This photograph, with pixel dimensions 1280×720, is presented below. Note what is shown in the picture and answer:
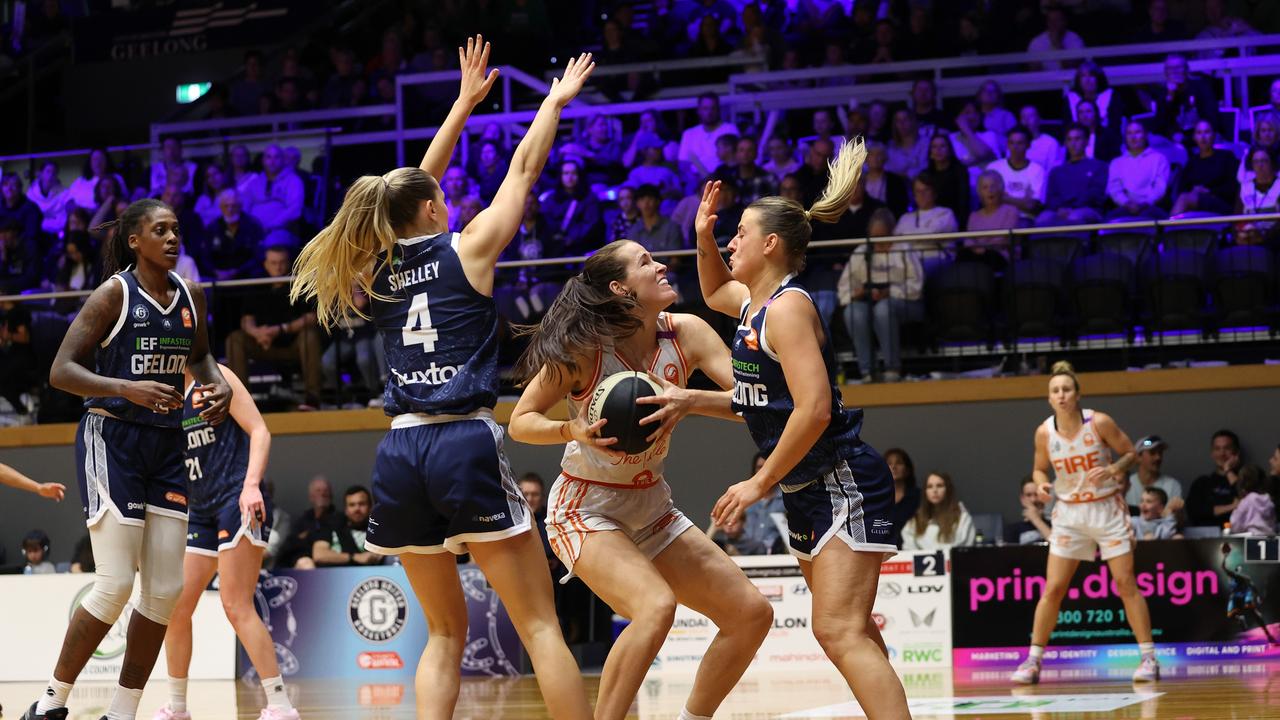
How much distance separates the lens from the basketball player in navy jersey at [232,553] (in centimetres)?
668

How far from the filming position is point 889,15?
13789mm

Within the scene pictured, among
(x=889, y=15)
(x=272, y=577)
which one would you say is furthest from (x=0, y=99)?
(x=889, y=15)

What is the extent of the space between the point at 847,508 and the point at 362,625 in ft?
22.6

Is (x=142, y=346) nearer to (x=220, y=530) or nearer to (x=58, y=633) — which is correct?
(x=220, y=530)

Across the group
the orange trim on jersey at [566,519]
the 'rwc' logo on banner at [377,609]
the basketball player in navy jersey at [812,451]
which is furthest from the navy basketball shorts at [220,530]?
the 'rwc' logo on banner at [377,609]

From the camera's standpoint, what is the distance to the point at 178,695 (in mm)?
6785

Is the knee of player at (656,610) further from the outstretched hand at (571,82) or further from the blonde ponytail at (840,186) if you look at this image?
the outstretched hand at (571,82)

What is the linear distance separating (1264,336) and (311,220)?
8.18 m

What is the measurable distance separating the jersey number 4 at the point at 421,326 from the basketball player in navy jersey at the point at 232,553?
245 centimetres

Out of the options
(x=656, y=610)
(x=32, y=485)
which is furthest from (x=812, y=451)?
(x=32, y=485)

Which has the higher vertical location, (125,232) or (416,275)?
(125,232)

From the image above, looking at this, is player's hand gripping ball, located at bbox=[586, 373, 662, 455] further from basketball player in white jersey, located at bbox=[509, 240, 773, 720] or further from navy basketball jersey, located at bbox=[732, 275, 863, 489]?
navy basketball jersey, located at bbox=[732, 275, 863, 489]

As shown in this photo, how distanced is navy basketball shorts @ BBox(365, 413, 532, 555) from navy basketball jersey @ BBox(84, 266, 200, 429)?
1653 millimetres

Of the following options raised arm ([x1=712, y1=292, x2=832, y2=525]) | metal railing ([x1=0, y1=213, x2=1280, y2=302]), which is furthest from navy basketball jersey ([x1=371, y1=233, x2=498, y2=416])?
metal railing ([x1=0, y1=213, x2=1280, y2=302])
